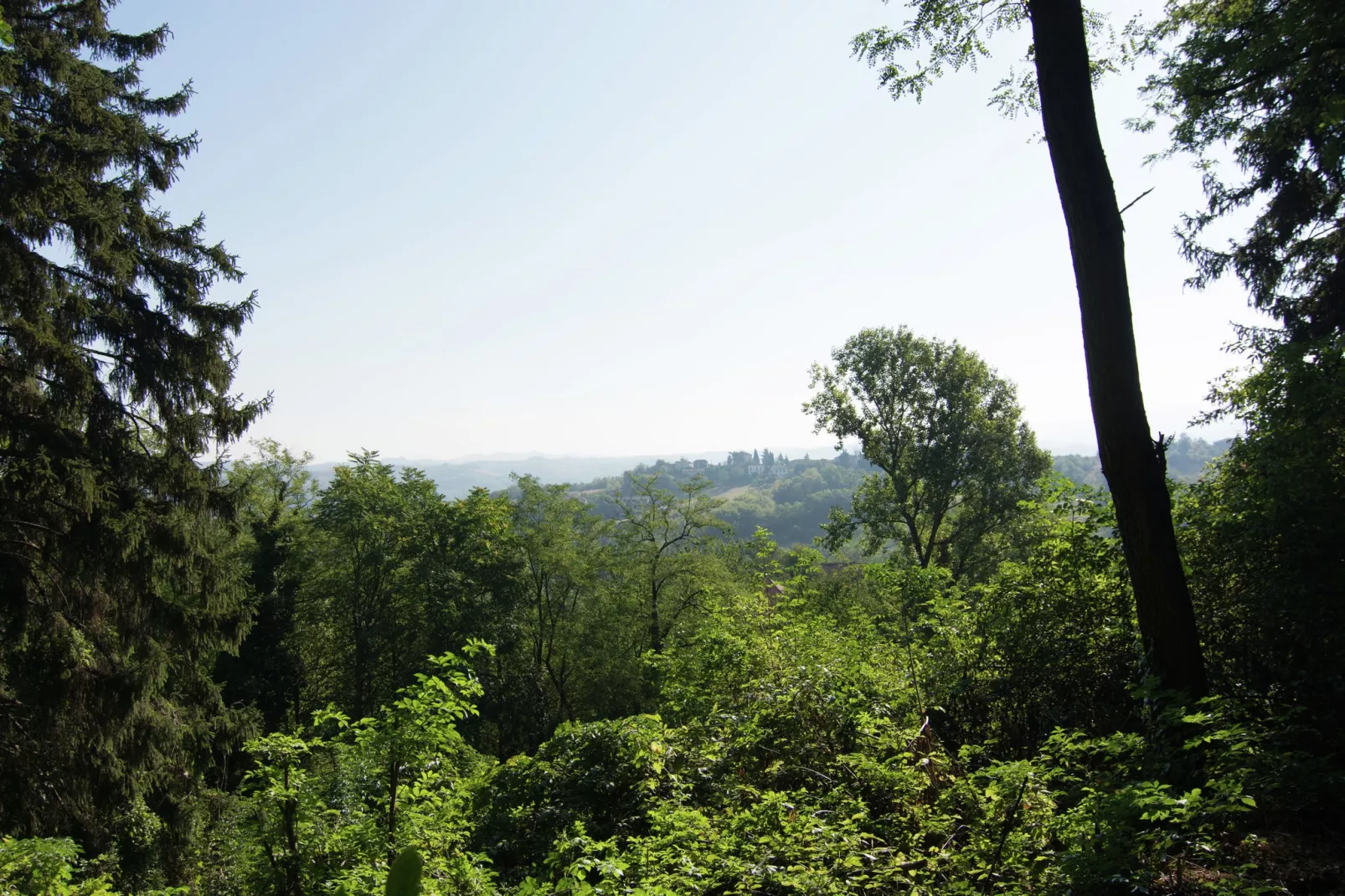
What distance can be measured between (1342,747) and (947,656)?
320cm

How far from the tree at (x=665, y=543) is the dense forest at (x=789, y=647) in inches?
380

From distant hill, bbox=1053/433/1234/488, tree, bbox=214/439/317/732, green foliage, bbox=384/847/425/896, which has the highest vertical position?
distant hill, bbox=1053/433/1234/488

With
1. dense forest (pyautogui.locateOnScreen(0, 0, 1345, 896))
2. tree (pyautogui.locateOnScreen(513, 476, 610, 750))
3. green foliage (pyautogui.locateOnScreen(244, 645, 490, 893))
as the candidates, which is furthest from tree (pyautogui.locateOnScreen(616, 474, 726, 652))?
green foliage (pyautogui.locateOnScreen(244, 645, 490, 893))

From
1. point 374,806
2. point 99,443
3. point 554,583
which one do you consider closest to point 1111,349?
point 374,806

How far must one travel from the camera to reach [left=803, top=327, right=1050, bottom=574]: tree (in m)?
23.5

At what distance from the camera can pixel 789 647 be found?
7.92 metres

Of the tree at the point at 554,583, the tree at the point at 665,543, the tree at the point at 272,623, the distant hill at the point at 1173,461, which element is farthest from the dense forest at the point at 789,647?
the distant hill at the point at 1173,461

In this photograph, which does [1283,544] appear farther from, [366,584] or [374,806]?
[366,584]

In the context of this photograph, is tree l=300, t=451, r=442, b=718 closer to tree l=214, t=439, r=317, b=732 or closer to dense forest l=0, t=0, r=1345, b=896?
tree l=214, t=439, r=317, b=732

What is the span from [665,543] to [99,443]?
59.4 ft

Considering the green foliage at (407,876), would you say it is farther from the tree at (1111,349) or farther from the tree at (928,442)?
the tree at (928,442)

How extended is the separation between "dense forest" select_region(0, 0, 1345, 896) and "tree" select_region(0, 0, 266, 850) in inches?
1.6

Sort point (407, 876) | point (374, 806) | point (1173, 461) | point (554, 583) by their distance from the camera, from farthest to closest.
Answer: point (1173, 461)
point (554, 583)
point (374, 806)
point (407, 876)

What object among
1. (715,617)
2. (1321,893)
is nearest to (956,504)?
(715,617)
